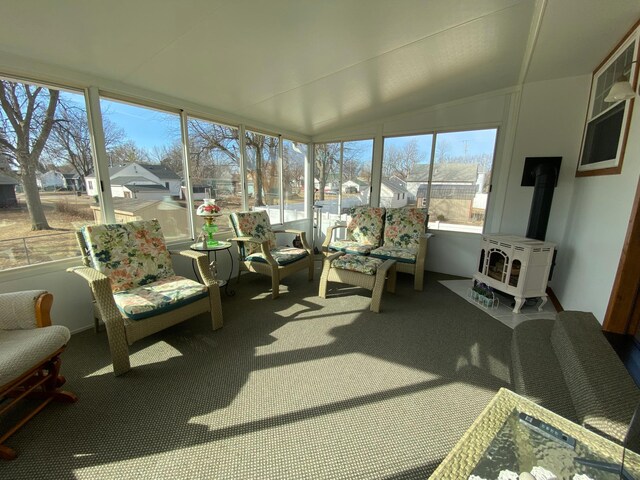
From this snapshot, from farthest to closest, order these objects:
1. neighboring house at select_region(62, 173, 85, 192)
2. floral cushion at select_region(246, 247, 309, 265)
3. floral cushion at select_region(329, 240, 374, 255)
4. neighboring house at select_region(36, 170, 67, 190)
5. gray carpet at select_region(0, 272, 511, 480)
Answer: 1. floral cushion at select_region(329, 240, 374, 255)
2. floral cushion at select_region(246, 247, 309, 265)
3. neighboring house at select_region(62, 173, 85, 192)
4. neighboring house at select_region(36, 170, 67, 190)
5. gray carpet at select_region(0, 272, 511, 480)

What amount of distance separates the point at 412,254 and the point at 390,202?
4.19 feet

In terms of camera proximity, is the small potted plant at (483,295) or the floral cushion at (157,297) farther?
the small potted plant at (483,295)

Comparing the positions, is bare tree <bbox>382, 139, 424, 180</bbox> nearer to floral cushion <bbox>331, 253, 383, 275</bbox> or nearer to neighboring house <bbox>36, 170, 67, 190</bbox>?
floral cushion <bbox>331, 253, 383, 275</bbox>

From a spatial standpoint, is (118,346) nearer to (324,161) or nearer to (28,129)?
(28,129)

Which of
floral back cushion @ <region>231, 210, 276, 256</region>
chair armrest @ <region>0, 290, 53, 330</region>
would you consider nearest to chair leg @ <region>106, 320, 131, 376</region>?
chair armrest @ <region>0, 290, 53, 330</region>

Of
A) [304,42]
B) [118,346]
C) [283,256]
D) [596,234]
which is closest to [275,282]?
[283,256]

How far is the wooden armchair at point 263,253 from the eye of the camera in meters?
2.99

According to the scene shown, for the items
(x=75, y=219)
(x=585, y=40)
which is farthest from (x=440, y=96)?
(x=75, y=219)

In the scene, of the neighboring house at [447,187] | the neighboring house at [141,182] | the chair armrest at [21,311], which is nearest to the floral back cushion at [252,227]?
the neighboring house at [141,182]

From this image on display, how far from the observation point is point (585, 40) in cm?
218

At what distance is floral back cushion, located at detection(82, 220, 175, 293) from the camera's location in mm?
2111

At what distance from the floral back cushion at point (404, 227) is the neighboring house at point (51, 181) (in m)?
3.53

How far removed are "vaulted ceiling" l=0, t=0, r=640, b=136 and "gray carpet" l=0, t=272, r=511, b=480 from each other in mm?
2172

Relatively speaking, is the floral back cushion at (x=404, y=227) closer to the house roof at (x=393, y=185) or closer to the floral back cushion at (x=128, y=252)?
the house roof at (x=393, y=185)
